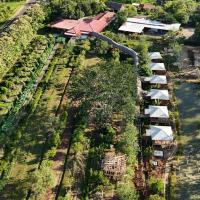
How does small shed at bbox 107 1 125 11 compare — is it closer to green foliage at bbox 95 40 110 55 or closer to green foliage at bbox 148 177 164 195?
green foliage at bbox 95 40 110 55

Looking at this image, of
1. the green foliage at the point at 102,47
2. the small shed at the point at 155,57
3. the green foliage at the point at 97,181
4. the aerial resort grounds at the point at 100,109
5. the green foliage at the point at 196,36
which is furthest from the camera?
the green foliage at the point at 196,36

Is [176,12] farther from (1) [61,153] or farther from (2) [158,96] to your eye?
(1) [61,153]

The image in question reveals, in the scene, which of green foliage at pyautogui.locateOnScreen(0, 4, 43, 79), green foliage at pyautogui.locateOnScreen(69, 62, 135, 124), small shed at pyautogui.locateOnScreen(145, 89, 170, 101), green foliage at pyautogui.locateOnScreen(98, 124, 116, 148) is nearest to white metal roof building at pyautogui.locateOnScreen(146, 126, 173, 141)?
green foliage at pyautogui.locateOnScreen(69, 62, 135, 124)

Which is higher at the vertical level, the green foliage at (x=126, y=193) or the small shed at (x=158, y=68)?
the small shed at (x=158, y=68)

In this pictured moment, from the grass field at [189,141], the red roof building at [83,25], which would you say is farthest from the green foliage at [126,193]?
the red roof building at [83,25]

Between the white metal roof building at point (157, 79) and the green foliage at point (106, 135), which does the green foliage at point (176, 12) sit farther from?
the green foliage at point (106, 135)

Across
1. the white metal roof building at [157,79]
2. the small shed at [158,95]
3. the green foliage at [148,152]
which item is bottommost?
the green foliage at [148,152]

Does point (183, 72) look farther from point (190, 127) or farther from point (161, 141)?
point (161, 141)
